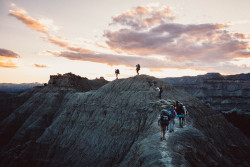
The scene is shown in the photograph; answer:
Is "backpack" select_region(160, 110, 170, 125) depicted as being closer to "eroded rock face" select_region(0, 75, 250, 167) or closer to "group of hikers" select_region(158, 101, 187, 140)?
"group of hikers" select_region(158, 101, 187, 140)

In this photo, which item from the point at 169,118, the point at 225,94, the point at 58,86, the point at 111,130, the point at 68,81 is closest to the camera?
the point at 169,118

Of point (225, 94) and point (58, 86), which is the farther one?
point (225, 94)

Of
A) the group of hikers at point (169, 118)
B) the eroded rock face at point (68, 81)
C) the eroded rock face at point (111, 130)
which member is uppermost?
the eroded rock face at point (68, 81)

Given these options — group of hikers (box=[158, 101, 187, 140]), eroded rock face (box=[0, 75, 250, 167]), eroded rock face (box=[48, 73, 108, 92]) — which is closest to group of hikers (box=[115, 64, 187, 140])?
group of hikers (box=[158, 101, 187, 140])

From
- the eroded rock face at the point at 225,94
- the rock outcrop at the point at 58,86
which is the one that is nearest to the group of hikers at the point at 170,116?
the rock outcrop at the point at 58,86

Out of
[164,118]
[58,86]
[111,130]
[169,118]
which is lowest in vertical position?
[111,130]

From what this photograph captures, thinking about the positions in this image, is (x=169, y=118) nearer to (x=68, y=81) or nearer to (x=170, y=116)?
(x=170, y=116)

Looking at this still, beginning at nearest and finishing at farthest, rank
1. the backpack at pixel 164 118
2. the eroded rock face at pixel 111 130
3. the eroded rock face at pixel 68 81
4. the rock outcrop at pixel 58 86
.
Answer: the backpack at pixel 164 118, the eroded rock face at pixel 111 130, the eroded rock face at pixel 68 81, the rock outcrop at pixel 58 86

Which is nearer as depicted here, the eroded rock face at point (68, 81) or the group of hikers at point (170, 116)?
the group of hikers at point (170, 116)

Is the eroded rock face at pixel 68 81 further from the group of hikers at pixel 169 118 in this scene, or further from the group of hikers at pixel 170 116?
the group of hikers at pixel 169 118

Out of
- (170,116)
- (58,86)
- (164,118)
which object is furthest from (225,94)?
(164,118)

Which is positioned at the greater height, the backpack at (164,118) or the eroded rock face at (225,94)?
the backpack at (164,118)

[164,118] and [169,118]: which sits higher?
[164,118]

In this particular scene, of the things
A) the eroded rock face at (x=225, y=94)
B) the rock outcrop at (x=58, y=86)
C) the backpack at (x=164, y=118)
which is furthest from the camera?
the eroded rock face at (x=225, y=94)
